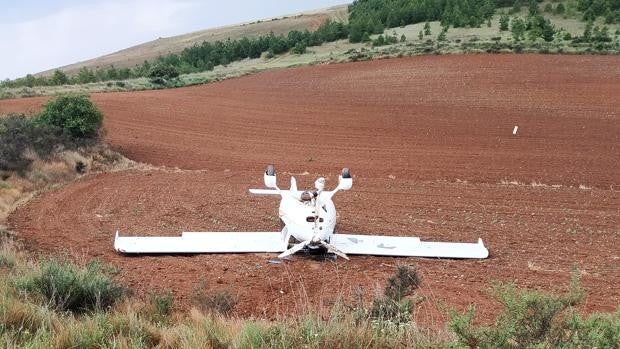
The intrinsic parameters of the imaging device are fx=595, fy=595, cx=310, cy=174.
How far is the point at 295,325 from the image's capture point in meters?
5.85

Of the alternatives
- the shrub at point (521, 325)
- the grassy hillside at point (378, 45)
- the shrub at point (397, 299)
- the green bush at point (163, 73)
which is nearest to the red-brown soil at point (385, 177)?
the shrub at point (397, 299)

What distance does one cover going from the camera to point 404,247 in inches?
465

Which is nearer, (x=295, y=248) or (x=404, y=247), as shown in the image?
(x=295, y=248)

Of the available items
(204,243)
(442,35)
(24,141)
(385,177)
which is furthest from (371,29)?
(204,243)

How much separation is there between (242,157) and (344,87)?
73.8 ft

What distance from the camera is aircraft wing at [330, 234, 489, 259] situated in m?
11.5

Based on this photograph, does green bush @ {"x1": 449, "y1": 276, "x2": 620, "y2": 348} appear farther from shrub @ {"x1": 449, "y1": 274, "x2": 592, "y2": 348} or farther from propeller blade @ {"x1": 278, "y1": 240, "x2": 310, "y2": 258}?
propeller blade @ {"x1": 278, "y1": 240, "x2": 310, "y2": 258}

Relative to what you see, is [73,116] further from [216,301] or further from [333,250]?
[216,301]

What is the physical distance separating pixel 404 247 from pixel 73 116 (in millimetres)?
16439

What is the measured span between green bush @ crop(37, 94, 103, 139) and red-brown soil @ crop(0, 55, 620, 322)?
8.42ft

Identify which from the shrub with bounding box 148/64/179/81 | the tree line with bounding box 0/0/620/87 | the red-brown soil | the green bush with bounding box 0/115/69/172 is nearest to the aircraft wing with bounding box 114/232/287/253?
the red-brown soil

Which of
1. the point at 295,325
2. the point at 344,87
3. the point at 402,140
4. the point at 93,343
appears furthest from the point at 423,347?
the point at 344,87

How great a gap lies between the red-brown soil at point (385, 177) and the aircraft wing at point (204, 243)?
234mm

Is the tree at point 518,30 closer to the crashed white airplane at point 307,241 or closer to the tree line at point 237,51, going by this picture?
the tree line at point 237,51
